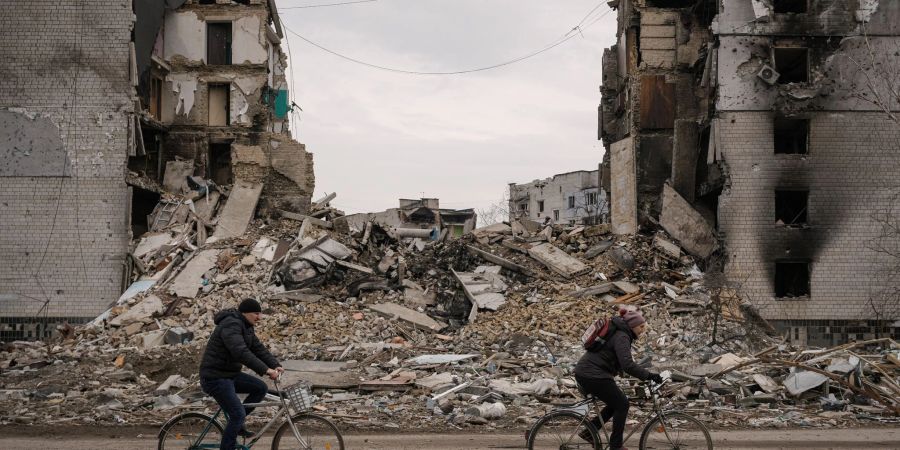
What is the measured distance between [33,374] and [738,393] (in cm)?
1309

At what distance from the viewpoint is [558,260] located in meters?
20.3

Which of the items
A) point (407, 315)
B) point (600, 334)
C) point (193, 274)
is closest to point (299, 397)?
point (600, 334)

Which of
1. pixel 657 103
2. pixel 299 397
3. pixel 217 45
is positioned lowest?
pixel 299 397

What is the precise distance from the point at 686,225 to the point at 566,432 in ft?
50.9

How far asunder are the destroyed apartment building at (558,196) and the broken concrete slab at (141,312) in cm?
3816

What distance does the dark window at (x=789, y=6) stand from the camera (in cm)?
2175

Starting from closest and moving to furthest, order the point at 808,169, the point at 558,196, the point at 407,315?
the point at 407,315
the point at 808,169
the point at 558,196

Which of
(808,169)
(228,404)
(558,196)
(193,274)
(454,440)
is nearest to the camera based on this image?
(228,404)

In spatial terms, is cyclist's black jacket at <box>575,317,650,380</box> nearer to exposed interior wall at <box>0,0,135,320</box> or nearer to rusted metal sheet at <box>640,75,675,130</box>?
exposed interior wall at <box>0,0,135,320</box>

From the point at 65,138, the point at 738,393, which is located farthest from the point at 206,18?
the point at 738,393

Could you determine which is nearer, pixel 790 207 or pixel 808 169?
pixel 808 169

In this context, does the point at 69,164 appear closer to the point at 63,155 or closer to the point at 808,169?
the point at 63,155

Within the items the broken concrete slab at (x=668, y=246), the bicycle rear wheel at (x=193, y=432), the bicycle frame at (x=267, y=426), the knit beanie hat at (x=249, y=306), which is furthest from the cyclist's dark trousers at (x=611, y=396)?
→ the broken concrete slab at (x=668, y=246)

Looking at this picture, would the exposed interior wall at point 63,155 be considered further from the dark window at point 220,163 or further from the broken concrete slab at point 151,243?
the dark window at point 220,163
